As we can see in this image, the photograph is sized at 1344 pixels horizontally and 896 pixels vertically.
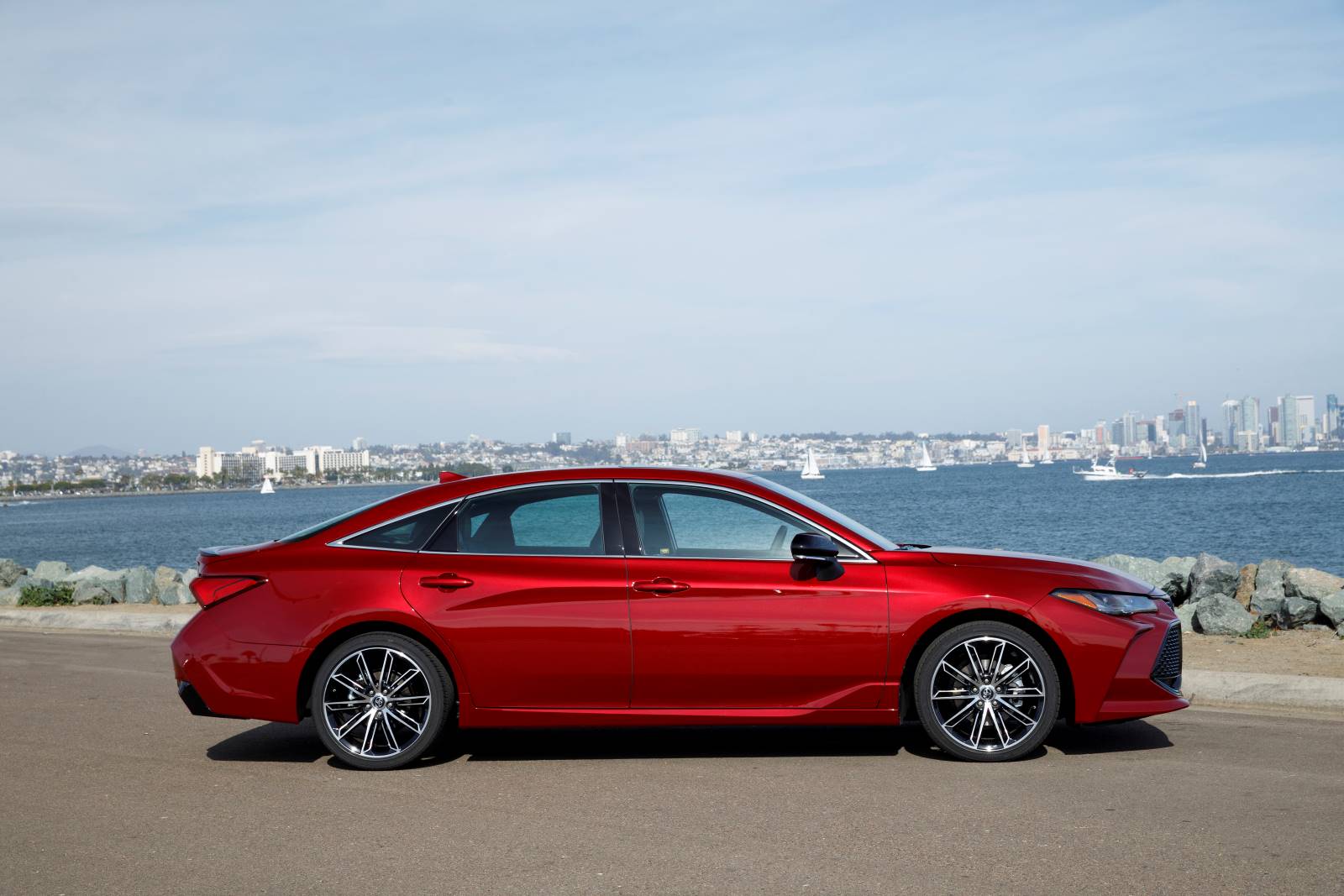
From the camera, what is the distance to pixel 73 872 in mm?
5008

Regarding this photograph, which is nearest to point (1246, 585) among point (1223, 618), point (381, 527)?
point (1223, 618)

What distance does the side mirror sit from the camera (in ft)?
21.7

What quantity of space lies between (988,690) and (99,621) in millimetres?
10974

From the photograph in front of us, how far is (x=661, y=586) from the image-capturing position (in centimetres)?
671

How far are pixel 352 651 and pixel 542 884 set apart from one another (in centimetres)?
241

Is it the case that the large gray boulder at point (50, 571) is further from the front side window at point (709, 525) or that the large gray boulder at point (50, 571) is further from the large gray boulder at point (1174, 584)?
the front side window at point (709, 525)

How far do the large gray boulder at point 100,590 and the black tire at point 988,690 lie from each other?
17.5 metres

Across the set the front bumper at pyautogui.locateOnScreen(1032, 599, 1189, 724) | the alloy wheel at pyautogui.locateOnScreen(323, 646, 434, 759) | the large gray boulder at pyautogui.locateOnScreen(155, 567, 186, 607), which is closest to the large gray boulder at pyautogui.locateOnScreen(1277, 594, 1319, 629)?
the front bumper at pyautogui.locateOnScreen(1032, 599, 1189, 724)

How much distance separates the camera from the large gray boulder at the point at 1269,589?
13.6 metres

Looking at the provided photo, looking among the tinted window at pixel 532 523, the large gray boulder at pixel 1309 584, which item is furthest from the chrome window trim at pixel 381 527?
the large gray boulder at pixel 1309 584

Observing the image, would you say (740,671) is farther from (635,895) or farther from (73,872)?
(73,872)

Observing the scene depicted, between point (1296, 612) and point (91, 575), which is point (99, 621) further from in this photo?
point (1296, 612)

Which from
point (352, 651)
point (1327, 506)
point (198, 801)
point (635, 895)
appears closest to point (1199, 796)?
point (635, 895)

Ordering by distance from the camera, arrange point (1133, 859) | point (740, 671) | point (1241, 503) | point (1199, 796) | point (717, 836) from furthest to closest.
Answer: point (1241, 503), point (740, 671), point (1199, 796), point (717, 836), point (1133, 859)
